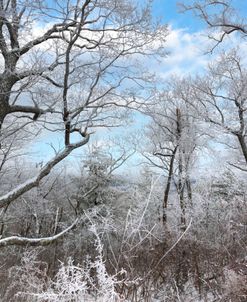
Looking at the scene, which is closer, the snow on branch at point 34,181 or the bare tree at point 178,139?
the snow on branch at point 34,181

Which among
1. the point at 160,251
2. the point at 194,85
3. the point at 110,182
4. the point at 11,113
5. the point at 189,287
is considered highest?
the point at 194,85

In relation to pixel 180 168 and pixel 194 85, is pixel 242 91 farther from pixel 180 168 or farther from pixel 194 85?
pixel 180 168

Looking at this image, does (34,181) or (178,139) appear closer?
(34,181)

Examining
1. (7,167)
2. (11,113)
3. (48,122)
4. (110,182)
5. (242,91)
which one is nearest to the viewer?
(48,122)

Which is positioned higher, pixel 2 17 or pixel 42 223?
pixel 2 17

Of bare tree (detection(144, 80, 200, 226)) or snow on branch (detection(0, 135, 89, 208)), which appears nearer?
snow on branch (detection(0, 135, 89, 208))

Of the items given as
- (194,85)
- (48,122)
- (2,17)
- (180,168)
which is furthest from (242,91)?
(2,17)

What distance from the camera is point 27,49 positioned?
13.5 meters

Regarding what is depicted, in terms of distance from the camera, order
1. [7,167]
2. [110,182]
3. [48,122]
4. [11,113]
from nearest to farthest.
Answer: [48,122]
[11,113]
[7,167]
[110,182]

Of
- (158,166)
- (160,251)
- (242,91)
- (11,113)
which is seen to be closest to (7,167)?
(158,166)

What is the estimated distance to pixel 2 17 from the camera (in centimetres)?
1197

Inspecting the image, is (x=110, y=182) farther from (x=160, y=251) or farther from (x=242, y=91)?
(x=160, y=251)

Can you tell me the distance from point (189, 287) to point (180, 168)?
17.2m

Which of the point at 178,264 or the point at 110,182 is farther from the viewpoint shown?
the point at 110,182
